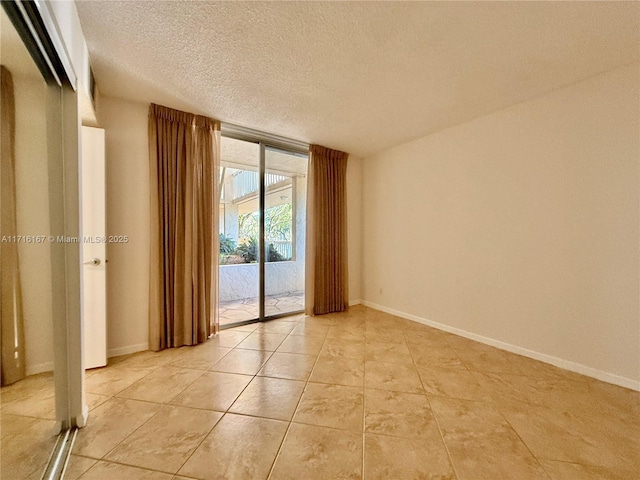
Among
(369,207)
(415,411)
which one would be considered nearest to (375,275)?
(369,207)

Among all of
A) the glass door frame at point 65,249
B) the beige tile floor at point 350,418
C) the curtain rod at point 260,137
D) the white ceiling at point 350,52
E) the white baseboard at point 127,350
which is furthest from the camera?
the curtain rod at point 260,137

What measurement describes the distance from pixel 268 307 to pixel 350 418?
2310mm

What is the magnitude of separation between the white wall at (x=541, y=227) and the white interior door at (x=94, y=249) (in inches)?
136

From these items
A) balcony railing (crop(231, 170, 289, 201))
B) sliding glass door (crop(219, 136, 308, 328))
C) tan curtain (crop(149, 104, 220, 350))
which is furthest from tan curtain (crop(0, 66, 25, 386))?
balcony railing (crop(231, 170, 289, 201))

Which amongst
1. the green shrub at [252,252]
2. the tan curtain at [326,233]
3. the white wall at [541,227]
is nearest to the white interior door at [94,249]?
the green shrub at [252,252]

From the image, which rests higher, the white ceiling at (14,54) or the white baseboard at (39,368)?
the white ceiling at (14,54)

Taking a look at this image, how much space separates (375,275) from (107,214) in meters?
3.50

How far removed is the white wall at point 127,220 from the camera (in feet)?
7.52

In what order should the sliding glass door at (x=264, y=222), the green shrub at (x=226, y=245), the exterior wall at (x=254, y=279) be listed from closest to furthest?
the sliding glass door at (x=264, y=222) → the exterior wall at (x=254, y=279) → the green shrub at (x=226, y=245)

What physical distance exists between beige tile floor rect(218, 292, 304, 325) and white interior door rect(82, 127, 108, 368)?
1.42 metres

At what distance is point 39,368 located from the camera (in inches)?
47.0

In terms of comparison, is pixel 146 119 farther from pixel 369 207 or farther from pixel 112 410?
pixel 369 207

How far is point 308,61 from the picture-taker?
1.82m

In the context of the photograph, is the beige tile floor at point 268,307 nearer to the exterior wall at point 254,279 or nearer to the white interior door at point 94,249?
the exterior wall at point 254,279
